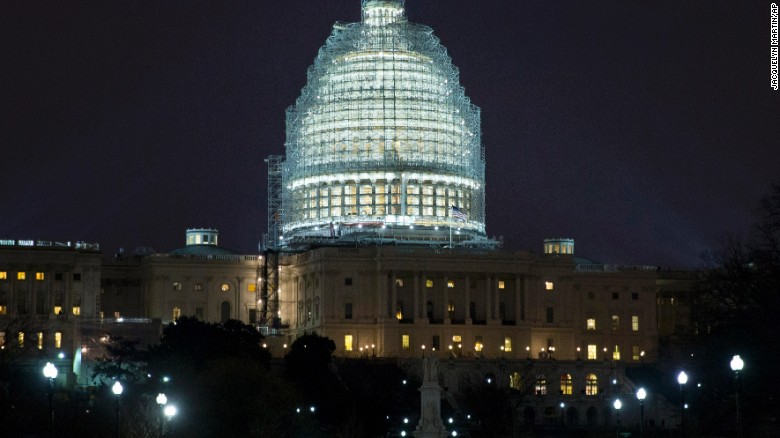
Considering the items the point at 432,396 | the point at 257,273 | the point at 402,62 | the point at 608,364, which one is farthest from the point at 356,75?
the point at 432,396

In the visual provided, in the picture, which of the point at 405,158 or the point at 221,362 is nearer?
the point at 221,362

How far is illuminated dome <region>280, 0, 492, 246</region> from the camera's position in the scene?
7554 inches

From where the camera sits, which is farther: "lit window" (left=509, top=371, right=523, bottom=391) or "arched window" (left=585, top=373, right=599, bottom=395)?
"arched window" (left=585, top=373, right=599, bottom=395)

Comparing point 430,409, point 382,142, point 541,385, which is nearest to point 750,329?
point 430,409

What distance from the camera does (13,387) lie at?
386 ft

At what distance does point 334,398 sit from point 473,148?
57.8 meters

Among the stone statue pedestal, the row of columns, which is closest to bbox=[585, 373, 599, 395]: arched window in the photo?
the row of columns

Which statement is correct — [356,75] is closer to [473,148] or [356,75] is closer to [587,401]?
[473,148]

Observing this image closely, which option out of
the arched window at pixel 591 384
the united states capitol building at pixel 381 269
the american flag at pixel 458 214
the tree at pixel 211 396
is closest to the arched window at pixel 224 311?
the united states capitol building at pixel 381 269

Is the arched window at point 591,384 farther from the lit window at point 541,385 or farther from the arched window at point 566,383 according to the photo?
the lit window at point 541,385

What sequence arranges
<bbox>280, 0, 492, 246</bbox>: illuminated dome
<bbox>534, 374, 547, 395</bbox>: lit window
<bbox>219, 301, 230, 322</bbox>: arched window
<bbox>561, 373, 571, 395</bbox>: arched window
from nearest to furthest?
<bbox>534, 374, 547, 395</bbox>: lit window < <bbox>561, 373, 571, 395</bbox>: arched window < <bbox>219, 301, 230, 322</bbox>: arched window < <bbox>280, 0, 492, 246</bbox>: illuminated dome

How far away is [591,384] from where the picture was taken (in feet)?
572

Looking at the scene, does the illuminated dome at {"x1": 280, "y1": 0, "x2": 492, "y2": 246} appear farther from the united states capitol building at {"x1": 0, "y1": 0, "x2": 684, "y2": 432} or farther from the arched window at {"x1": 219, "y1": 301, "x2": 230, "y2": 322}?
the arched window at {"x1": 219, "y1": 301, "x2": 230, "y2": 322}

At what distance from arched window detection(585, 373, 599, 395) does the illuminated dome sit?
21.3 m
